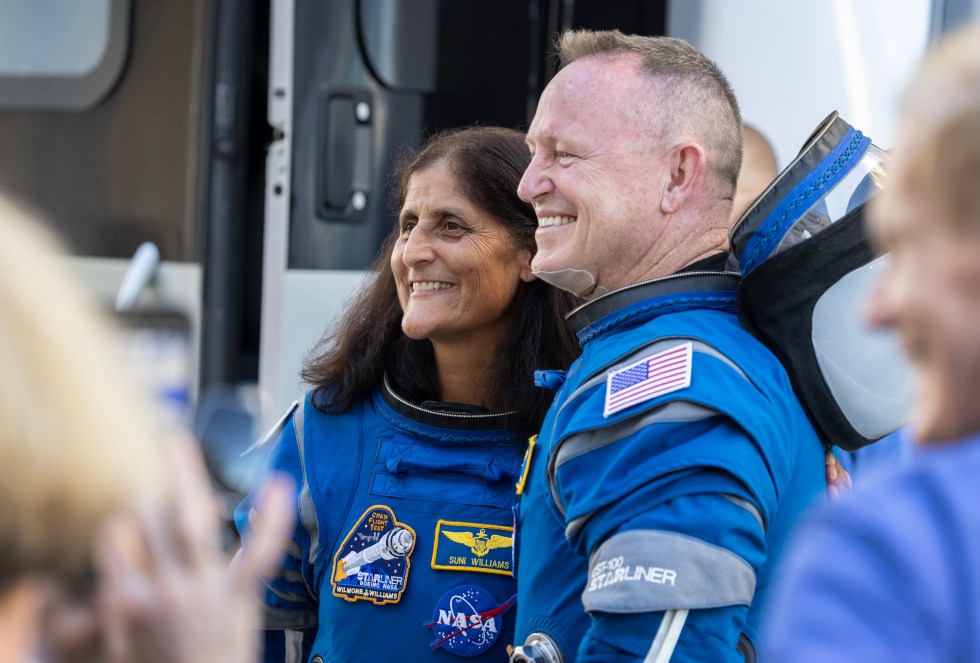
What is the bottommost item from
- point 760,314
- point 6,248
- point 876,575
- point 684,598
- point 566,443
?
point 684,598

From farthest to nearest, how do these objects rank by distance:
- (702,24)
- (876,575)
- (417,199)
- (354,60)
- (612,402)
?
1. (354,60)
2. (702,24)
3. (417,199)
4. (612,402)
5. (876,575)

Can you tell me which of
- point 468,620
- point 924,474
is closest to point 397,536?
point 468,620

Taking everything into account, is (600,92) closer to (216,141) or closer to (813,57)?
(813,57)

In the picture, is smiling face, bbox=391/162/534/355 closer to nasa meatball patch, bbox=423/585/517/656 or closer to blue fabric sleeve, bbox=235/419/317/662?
blue fabric sleeve, bbox=235/419/317/662

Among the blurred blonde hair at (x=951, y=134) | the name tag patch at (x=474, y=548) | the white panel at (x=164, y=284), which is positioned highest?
the blurred blonde hair at (x=951, y=134)

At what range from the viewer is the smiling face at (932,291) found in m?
0.75

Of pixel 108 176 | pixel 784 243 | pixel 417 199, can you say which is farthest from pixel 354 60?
pixel 784 243

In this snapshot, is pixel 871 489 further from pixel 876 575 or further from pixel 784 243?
pixel 784 243

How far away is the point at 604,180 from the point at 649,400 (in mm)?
530

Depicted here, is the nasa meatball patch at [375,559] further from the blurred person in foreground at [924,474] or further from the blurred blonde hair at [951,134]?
the blurred blonde hair at [951,134]

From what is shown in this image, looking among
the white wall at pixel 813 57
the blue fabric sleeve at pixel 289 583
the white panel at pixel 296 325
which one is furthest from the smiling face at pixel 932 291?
the white panel at pixel 296 325

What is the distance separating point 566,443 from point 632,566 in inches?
8.1

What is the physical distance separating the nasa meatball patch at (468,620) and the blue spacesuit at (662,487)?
0.20 metres

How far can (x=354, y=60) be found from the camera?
133 inches
